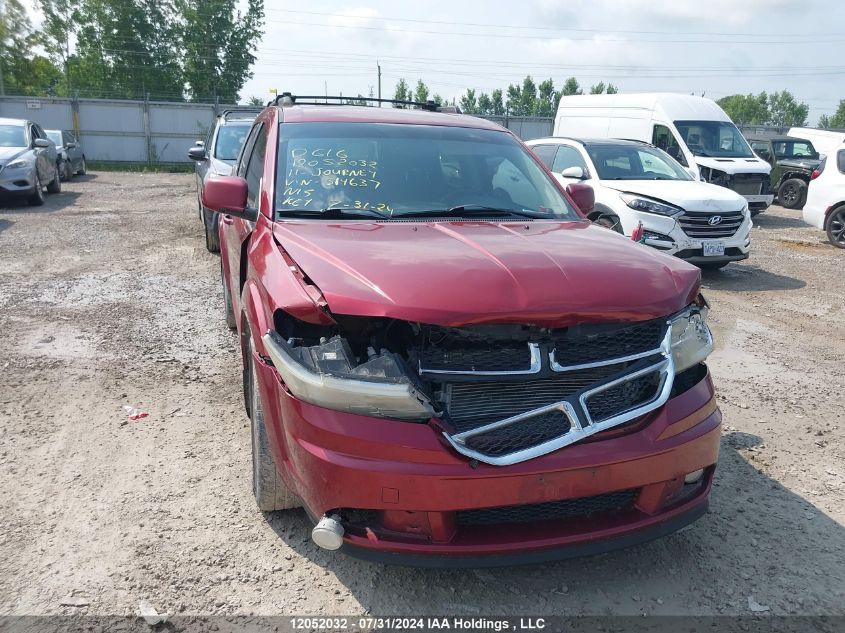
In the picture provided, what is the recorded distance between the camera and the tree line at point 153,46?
48062 mm

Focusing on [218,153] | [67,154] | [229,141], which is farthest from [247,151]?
[67,154]

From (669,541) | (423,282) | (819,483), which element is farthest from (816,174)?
(423,282)

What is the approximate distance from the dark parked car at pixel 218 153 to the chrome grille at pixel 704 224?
560 cm

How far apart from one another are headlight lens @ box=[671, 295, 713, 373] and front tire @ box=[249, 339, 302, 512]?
1.62 m

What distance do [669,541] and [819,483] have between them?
115 cm

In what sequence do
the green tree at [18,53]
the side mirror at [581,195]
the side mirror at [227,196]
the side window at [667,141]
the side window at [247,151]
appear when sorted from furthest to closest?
the green tree at [18,53] < the side window at [667,141] < the side window at [247,151] < the side mirror at [581,195] < the side mirror at [227,196]

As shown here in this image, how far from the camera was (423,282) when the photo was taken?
234 centimetres

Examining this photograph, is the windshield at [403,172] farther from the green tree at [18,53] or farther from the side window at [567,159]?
the green tree at [18,53]

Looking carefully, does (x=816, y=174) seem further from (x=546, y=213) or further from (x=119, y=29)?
(x=119, y=29)

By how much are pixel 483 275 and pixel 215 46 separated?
52.4m

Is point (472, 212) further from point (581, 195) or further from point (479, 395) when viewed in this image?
point (479, 395)

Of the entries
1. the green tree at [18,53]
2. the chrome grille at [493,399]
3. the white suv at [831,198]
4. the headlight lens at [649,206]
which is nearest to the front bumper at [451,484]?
the chrome grille at [493,399]

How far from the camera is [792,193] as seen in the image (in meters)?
17.0

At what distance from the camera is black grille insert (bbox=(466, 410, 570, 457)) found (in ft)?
7.36
